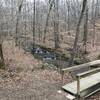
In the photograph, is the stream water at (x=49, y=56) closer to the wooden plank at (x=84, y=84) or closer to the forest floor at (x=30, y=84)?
the forest floor at (x=30, y=84)

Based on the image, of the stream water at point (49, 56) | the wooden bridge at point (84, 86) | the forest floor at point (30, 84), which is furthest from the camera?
the stream water at point (49, 56)

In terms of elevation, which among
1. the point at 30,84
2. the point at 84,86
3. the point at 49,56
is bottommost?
the point at 49,56

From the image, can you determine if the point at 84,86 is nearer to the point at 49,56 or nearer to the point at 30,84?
the point at 30,84

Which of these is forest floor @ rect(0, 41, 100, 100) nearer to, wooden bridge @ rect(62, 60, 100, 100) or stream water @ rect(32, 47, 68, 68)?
wooden bridge @ rect(62, 60, 100, 100)

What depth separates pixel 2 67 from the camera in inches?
335

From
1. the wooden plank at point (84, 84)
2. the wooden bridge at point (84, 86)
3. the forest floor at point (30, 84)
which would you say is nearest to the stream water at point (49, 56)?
the forest floor at point (30, 84)

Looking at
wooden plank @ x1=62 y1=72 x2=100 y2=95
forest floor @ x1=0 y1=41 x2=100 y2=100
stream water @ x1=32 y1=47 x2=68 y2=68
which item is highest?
wooden plank @ x1=62 y1=72 x2=100 y2=95

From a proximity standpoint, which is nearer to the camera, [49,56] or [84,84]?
[84,84]

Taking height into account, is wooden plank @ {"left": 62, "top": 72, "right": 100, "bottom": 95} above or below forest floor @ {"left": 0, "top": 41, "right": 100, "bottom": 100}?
above

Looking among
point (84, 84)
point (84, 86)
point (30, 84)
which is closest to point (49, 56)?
point (30, 84)

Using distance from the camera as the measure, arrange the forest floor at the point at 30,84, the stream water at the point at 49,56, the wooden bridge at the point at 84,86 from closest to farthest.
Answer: the wooden bridge at the point at 84,86, the forest floor at the point at 30,84, the stream water at the point at 49,56

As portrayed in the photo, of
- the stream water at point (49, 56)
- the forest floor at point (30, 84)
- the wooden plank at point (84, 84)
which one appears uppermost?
the wooden plank at point (84, 84)

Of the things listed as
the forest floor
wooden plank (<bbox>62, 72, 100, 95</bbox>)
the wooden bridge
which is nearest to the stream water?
the forest floor

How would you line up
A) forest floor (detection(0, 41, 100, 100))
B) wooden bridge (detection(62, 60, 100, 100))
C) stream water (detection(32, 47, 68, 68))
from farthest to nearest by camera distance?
stream water (detection(32, 47, 68, 68)) < forest floor (detection(0, 41, 100, 100)) < wooden bridge (detection(62, 60, 100, 100))
